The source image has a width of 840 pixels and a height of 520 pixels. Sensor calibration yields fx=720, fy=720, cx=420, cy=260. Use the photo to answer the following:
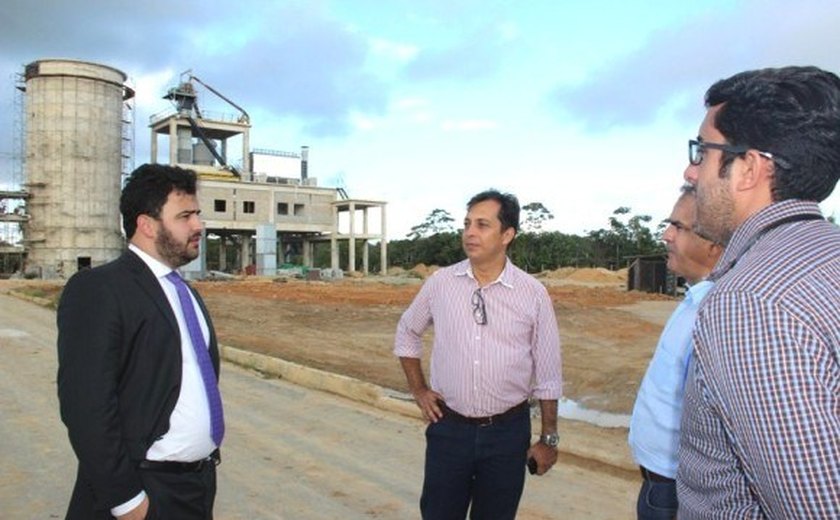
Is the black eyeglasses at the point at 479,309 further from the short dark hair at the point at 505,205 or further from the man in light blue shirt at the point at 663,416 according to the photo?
the man in light blue shirt at the point at 663,416

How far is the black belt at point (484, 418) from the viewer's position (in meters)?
3.59

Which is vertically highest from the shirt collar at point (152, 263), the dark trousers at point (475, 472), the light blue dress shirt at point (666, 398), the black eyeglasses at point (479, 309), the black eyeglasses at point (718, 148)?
the black eyeglasses at point (718, 148)

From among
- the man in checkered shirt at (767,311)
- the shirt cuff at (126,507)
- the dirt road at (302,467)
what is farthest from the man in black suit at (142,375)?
the dirt road at (302,467)

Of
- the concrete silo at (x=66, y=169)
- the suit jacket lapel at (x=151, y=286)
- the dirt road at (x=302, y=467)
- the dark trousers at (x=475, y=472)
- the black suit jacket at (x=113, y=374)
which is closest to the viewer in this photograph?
the black suit jacket at (x=113, y=374)

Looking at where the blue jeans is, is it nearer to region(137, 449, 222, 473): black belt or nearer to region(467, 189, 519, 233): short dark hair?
region(467, 189, 519, 233): short dark hair

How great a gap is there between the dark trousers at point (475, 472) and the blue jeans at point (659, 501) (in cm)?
83

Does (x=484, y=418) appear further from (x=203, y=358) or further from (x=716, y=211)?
(x=716, y=211)

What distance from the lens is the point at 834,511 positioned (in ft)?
3.98

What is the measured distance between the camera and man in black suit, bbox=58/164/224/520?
8.43ft

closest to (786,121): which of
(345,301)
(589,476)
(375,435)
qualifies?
(589,476)

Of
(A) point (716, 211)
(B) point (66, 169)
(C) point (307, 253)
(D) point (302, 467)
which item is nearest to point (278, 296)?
(D) point (302, 467)

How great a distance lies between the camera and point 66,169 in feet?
177

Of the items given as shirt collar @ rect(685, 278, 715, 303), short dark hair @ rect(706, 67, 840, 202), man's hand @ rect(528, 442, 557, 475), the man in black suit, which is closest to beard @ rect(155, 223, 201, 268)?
the man in black suit

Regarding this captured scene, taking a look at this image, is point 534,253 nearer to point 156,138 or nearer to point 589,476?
point 156,138
